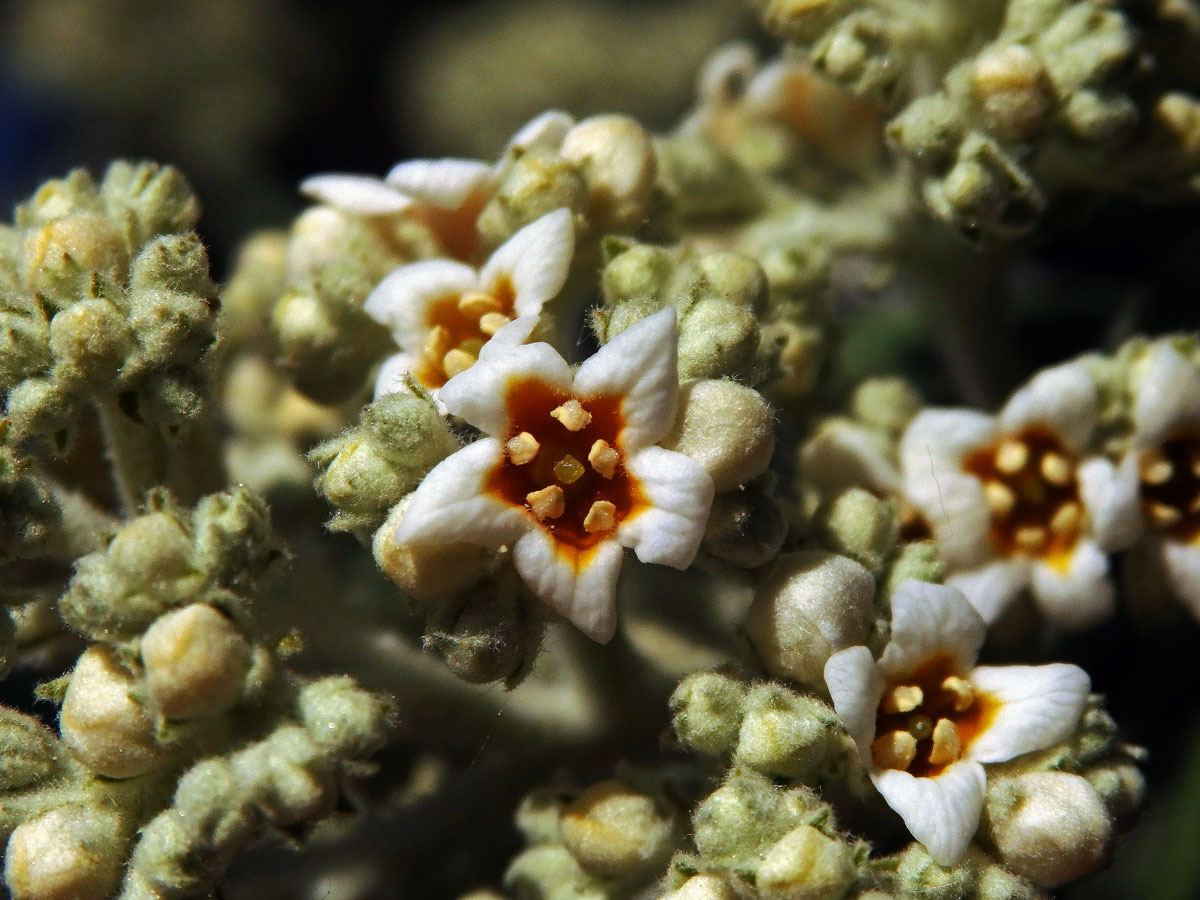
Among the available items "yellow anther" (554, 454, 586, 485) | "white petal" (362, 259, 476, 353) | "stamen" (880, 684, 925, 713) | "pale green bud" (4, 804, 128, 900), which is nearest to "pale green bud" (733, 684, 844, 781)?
"stamen" (880, 684, 925, 713)

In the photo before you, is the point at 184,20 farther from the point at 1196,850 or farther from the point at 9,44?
the point at 1196,850

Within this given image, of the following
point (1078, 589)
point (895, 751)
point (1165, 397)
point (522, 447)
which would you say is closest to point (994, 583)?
point (1078, 589)

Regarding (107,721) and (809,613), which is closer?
(107,721)

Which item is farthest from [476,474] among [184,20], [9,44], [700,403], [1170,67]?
[9,44]

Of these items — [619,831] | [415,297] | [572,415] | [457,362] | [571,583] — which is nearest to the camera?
[571,583]

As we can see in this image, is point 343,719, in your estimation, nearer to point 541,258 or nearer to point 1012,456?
point 541,258

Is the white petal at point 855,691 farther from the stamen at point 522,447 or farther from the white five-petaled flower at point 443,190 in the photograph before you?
the white five-petaled flower at point 443,190
